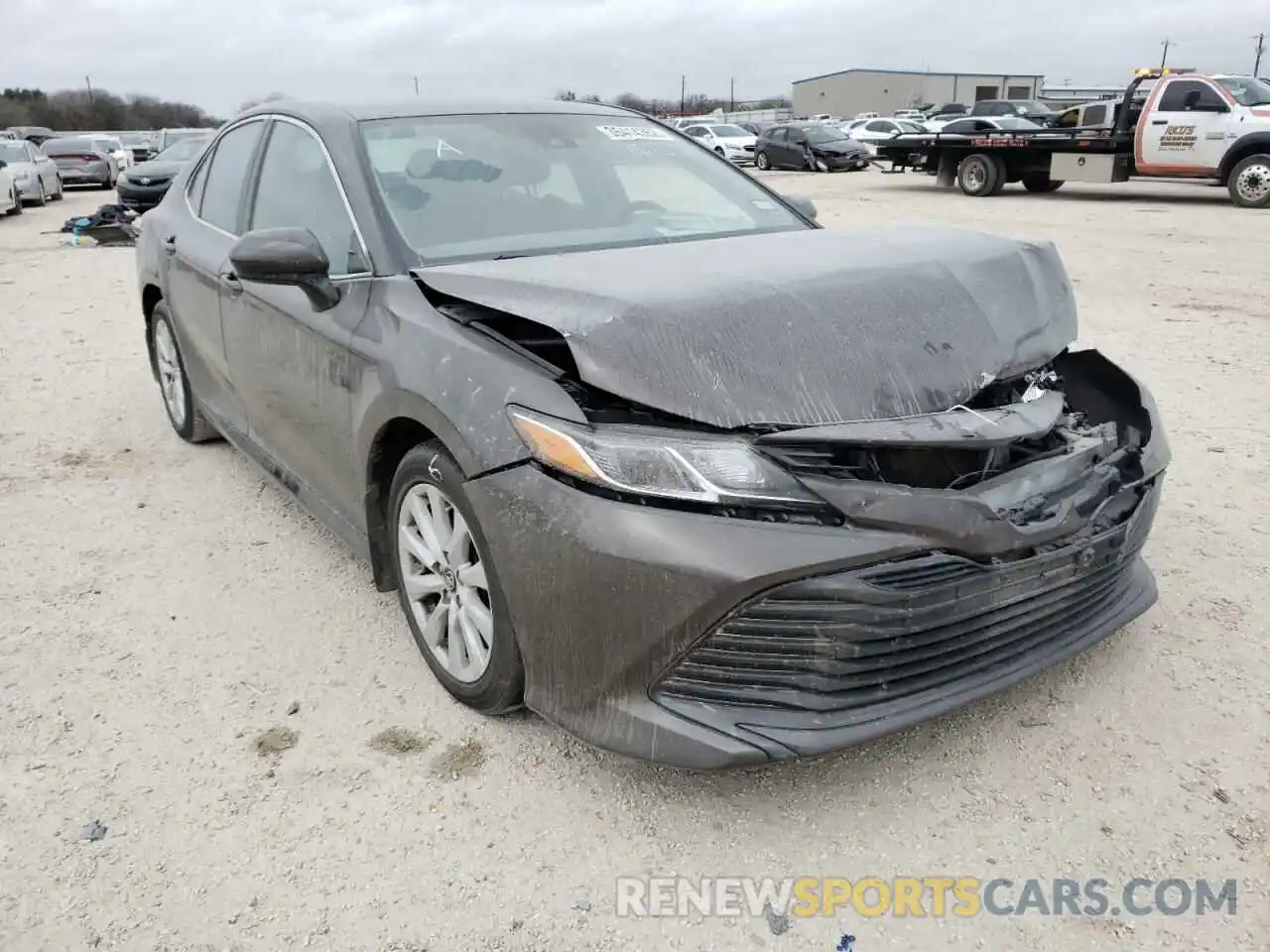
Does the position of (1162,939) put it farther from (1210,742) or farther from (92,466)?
(92,466)

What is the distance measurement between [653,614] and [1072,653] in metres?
1.14

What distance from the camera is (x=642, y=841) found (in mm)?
2268

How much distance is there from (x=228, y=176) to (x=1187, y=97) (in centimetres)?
1621

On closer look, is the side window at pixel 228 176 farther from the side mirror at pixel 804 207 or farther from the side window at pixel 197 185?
the side mirror at pixel 804 207

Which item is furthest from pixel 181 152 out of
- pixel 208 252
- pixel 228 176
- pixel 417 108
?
pixel 417 108

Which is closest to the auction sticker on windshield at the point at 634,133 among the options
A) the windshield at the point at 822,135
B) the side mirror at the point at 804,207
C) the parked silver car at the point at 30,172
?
the side mirror at the point at 804,207

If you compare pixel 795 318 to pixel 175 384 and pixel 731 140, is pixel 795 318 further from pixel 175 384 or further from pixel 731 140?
pixel 731 140

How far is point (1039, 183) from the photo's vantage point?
19500mm

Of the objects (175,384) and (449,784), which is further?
(175,384)

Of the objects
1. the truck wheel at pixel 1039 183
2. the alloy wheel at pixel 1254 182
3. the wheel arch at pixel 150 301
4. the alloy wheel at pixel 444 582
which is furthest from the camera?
the truck wheel at pixel 1039 183

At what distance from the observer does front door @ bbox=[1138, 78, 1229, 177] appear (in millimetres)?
15492

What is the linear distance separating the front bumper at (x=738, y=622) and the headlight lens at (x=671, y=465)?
0.16ft

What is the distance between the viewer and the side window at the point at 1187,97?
15531 mm

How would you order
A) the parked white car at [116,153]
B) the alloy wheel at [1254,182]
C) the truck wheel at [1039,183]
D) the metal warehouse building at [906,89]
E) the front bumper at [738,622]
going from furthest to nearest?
the metal warehouse building at [906,89], the parked white car at [116,153], the truck wheel at [1039,183], the alloy wheel at [1254,182], the front bumper at [738,622]
